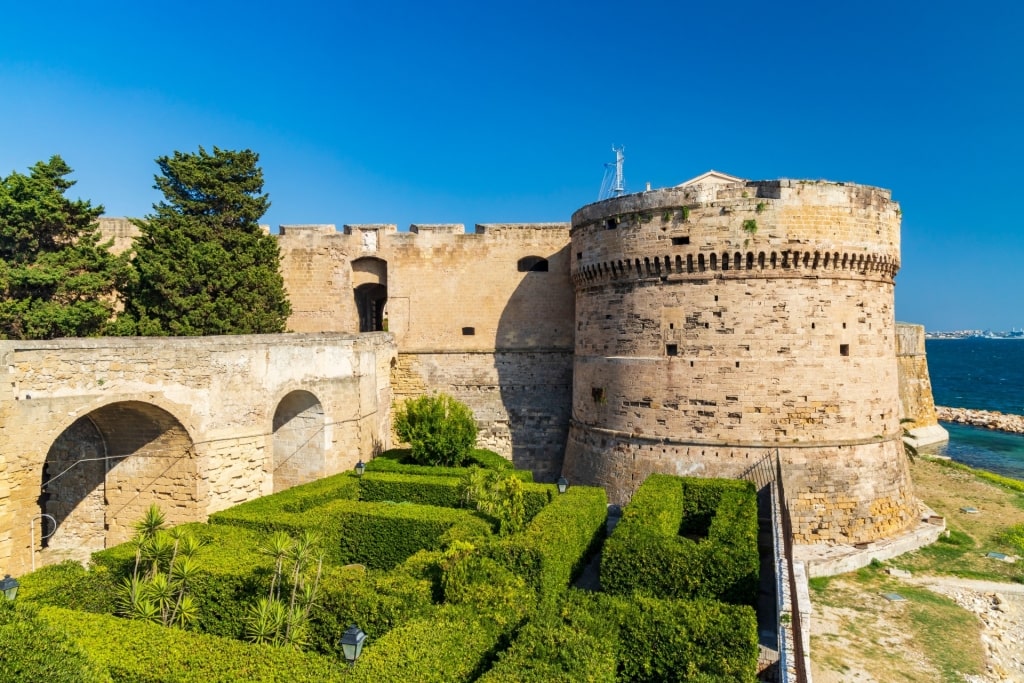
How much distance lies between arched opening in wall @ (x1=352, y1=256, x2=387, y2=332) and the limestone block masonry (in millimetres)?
6195

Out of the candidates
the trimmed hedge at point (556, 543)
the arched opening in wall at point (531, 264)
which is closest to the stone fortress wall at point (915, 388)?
the arched opening in wall at point (531, 264)

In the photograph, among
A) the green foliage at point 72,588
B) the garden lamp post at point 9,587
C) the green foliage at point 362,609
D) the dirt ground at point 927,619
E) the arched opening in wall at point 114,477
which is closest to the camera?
the garden lamp post at point 9,587

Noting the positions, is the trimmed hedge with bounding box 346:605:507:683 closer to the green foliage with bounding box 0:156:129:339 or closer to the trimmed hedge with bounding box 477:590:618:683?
the trimmed hedge with bounding box 477:590:618:683

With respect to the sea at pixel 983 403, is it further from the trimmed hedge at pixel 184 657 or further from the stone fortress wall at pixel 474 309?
the trimmed hedge at pixel 184 657

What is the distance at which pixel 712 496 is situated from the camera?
15.6 m

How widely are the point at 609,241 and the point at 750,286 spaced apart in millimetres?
4312

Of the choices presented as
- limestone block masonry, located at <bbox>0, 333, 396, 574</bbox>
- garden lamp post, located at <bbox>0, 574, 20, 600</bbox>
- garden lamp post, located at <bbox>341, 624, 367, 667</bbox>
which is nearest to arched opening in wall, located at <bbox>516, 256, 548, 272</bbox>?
limestone block masonry, located at <bbox>0, 333, 396, 574</bbox>

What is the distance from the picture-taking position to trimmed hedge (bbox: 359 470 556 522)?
16.6 metres

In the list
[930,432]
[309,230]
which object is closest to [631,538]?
[309,230]

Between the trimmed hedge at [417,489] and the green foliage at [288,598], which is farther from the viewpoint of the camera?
the trimmed hedge at [417,489]

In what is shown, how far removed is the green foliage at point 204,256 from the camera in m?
20.3

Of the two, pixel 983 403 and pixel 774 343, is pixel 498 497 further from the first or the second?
pixel 983 403

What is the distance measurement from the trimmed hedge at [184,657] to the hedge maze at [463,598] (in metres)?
0.02

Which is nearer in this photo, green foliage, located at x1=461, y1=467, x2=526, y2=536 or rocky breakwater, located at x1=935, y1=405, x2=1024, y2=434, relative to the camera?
green foliage, located at x1=461, y1=467, x2=526, y2=536
